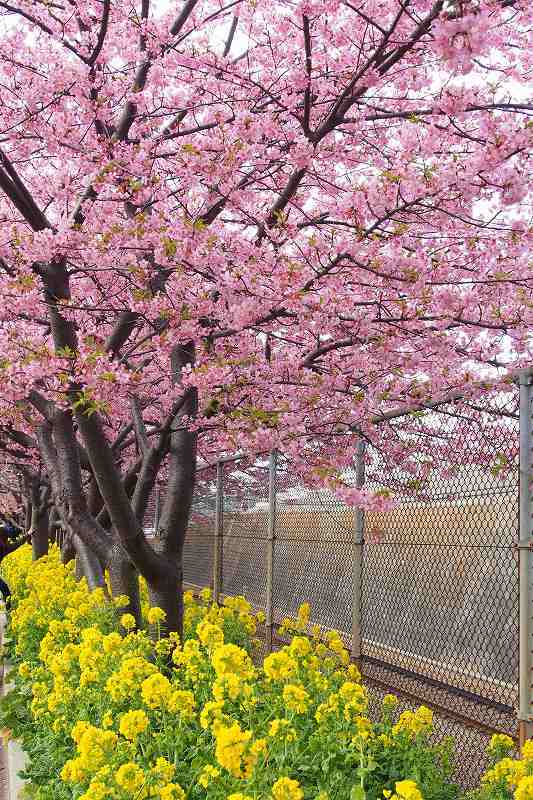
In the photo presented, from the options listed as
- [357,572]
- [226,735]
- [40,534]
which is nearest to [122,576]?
[357,572]

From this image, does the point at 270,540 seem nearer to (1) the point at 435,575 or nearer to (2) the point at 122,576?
(2) the point at 122,576

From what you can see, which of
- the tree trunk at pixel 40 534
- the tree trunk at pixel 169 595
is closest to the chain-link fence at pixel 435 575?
the tree trunk at pixel 169 595

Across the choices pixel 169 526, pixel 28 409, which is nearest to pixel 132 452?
pixel 28 409

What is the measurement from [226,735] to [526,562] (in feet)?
5.81

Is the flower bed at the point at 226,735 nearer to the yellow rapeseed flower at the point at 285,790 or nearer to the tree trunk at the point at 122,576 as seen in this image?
the yellow rapeseed flower at the point at 285,790

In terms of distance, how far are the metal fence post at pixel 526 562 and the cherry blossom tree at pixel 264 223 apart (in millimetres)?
800

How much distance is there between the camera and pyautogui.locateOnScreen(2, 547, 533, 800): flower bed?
11.1 ft

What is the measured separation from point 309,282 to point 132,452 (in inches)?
331

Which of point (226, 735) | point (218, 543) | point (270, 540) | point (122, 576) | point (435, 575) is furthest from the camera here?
point (218, 543)

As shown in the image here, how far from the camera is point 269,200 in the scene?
23.6 feet

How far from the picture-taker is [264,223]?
5617 millimetres

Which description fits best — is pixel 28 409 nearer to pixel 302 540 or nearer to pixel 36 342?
pixel 36 342

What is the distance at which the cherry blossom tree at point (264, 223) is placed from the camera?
5027mm

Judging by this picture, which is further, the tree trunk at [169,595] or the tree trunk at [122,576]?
the tree trunk at [122,576]
